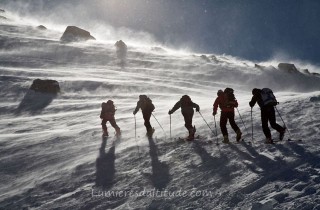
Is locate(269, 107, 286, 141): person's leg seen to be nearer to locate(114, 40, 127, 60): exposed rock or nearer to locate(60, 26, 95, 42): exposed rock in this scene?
locate(114, 40, 127, 60): exposed rock

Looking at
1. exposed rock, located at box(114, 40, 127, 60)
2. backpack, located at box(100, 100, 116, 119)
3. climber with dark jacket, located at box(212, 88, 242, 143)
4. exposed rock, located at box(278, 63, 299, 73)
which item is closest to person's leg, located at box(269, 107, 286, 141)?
climber with dark jacket, located at box(212, 88, 242, 143)

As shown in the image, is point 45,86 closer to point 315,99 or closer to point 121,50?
point 315,99

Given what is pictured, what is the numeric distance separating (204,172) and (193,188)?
0.85m

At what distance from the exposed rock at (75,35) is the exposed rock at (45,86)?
116 ft

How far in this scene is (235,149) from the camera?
10.4 m

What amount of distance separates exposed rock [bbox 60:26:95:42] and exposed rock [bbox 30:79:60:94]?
35473mm

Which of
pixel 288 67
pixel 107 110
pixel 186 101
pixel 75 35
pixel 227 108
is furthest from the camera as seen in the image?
pixel 75 35

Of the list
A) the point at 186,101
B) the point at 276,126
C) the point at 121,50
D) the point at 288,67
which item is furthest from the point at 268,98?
the point at 288,67

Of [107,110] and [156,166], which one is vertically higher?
[107,110]

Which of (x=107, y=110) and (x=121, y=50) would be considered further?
A: (x=121, y=50)

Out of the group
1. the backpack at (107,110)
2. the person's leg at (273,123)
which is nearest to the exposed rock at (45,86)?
the backpack at (107,110)

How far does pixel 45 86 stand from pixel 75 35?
41.2m

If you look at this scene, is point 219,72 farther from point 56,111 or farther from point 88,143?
point 88,143

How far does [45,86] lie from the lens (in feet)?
111
